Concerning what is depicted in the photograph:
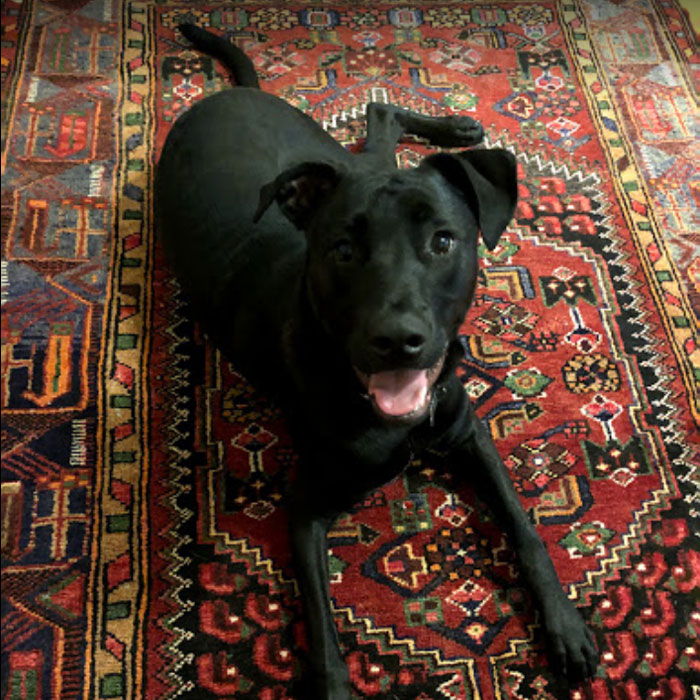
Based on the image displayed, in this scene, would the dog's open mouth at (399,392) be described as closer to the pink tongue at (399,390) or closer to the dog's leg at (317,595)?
the pink tongue at (399,390)

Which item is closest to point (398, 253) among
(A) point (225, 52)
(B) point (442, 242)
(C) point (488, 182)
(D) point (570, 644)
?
(B) point (442, 242)

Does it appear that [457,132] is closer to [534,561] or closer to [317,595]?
[534,561]

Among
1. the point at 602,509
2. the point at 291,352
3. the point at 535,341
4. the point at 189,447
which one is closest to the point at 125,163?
the point at 189,447

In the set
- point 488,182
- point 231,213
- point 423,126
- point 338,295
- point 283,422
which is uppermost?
point 488,182

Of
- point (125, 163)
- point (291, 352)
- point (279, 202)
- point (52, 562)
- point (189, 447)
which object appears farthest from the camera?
point (125, 163)

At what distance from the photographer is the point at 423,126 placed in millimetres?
2846

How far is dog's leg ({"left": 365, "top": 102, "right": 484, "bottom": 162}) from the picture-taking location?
2.79 m

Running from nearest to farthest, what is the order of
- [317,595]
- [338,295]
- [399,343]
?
[399,343], [338,295], [317,595]

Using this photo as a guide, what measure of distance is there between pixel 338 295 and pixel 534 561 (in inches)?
30.7

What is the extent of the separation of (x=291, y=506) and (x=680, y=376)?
1129 millimetres

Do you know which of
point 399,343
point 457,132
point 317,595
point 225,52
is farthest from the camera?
point 225,52

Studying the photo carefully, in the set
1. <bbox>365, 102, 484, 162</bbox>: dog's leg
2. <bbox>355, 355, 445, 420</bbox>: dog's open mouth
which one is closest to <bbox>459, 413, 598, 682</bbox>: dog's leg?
<bbox>355, 355, 445, 420</bbox>: dog's open mouth

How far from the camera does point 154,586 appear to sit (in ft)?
6.30

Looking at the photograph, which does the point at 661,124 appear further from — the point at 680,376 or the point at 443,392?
the point at 443,392
